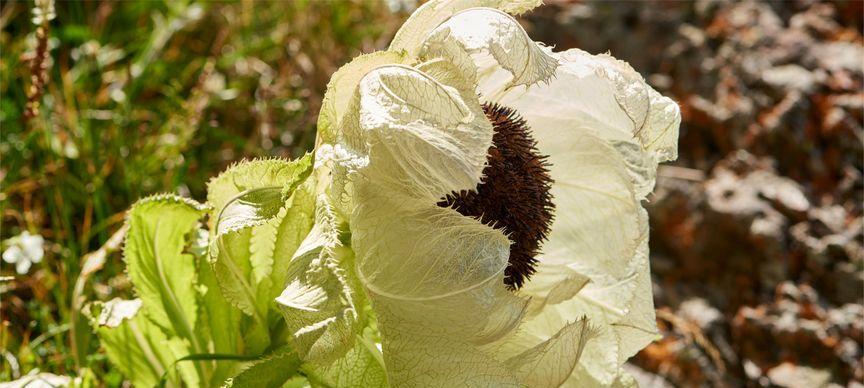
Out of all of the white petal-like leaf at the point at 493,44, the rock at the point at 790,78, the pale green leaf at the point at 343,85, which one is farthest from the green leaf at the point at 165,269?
the rock at the point at 790,78

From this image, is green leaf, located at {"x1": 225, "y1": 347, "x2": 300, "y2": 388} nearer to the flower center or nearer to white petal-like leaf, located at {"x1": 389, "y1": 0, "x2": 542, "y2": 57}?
the flower center

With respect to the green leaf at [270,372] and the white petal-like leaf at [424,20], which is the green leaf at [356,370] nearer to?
the green leaf at [270,372]

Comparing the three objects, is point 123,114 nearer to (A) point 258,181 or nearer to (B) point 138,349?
(B) point 138,349

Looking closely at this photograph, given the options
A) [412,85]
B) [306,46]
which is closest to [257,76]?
[306,46]

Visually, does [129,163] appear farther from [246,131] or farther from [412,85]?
[412,85]

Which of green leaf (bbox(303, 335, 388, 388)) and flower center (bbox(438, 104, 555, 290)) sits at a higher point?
flower center (bbox(438, 104, 555, 290))

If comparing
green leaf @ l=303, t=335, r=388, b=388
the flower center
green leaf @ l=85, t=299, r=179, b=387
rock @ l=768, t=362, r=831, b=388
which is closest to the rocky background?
rock @ l=768, t=362, r=831, b=388

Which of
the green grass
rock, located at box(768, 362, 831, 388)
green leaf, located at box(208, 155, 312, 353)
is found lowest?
rock, located at box(768, 362, 831, 388)
